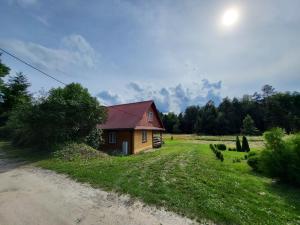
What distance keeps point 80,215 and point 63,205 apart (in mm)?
856

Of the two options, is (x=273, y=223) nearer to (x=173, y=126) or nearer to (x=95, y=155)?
(x=95, y=155)

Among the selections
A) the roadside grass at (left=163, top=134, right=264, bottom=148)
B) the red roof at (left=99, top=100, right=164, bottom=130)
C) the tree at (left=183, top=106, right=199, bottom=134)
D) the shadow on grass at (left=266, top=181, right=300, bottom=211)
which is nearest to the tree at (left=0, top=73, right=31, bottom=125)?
the red roof at (left=99, top=100, right=164, bottom=130)

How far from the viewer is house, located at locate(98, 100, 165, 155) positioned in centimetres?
1686

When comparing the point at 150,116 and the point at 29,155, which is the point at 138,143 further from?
the point at 29,155

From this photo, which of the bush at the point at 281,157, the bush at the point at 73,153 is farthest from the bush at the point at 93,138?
the bush at the point at 281,157

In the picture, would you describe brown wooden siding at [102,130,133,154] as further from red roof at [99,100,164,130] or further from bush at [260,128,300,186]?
bush at [260,128,300,186]

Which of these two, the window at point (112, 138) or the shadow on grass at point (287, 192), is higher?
the window at point (112, 138)

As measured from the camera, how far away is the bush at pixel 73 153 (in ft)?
37.3

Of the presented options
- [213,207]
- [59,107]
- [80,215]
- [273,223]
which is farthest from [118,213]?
[59,107]

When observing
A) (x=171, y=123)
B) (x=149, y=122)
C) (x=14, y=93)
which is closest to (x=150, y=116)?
(x=149, y=122)

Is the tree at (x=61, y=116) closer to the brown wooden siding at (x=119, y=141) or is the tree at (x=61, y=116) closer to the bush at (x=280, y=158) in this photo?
the brown wooden siding at (x=119, y=141)

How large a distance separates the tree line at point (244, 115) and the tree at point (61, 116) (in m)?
61.5

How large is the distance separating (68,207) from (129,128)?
38.5 ft

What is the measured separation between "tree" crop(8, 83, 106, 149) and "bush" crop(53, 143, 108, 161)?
115cm
